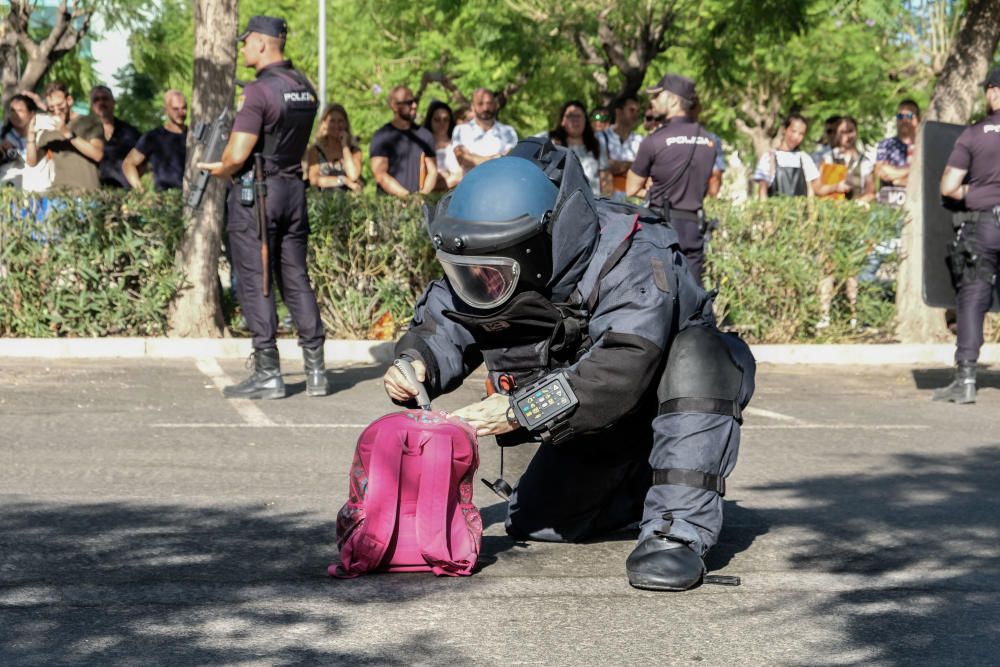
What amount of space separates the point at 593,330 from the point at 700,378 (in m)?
0.37

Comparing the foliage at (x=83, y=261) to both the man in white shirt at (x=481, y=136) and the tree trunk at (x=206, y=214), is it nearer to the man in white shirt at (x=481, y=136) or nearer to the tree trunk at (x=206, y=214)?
the tree trunk at (x=206, y=214)

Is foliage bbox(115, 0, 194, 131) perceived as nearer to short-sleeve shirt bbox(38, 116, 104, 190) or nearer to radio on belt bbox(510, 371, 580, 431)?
short-sleeve shirt bbox(38, 116, 104, 190)

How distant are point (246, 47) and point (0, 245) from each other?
3185mm

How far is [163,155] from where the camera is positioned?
13281mm

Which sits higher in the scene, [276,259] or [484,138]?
[484,138]

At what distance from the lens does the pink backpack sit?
4.72m

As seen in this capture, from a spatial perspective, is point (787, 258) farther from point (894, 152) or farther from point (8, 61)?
point (8, 61)

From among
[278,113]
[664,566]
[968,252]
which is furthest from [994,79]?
[664,566]

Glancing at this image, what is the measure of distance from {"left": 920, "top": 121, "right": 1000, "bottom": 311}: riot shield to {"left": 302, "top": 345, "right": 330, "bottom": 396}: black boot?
407 cm

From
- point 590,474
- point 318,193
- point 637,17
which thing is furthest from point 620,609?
→ point 637,17

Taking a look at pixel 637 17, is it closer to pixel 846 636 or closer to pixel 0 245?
pixel 0 245

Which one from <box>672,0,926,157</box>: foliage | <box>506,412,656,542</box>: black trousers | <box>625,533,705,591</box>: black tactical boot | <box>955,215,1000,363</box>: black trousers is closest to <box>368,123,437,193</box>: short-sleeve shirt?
<box>955,215,1000,363</box>: black trousers

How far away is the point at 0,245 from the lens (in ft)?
37.1

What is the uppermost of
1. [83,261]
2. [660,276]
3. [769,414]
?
[660,276]
